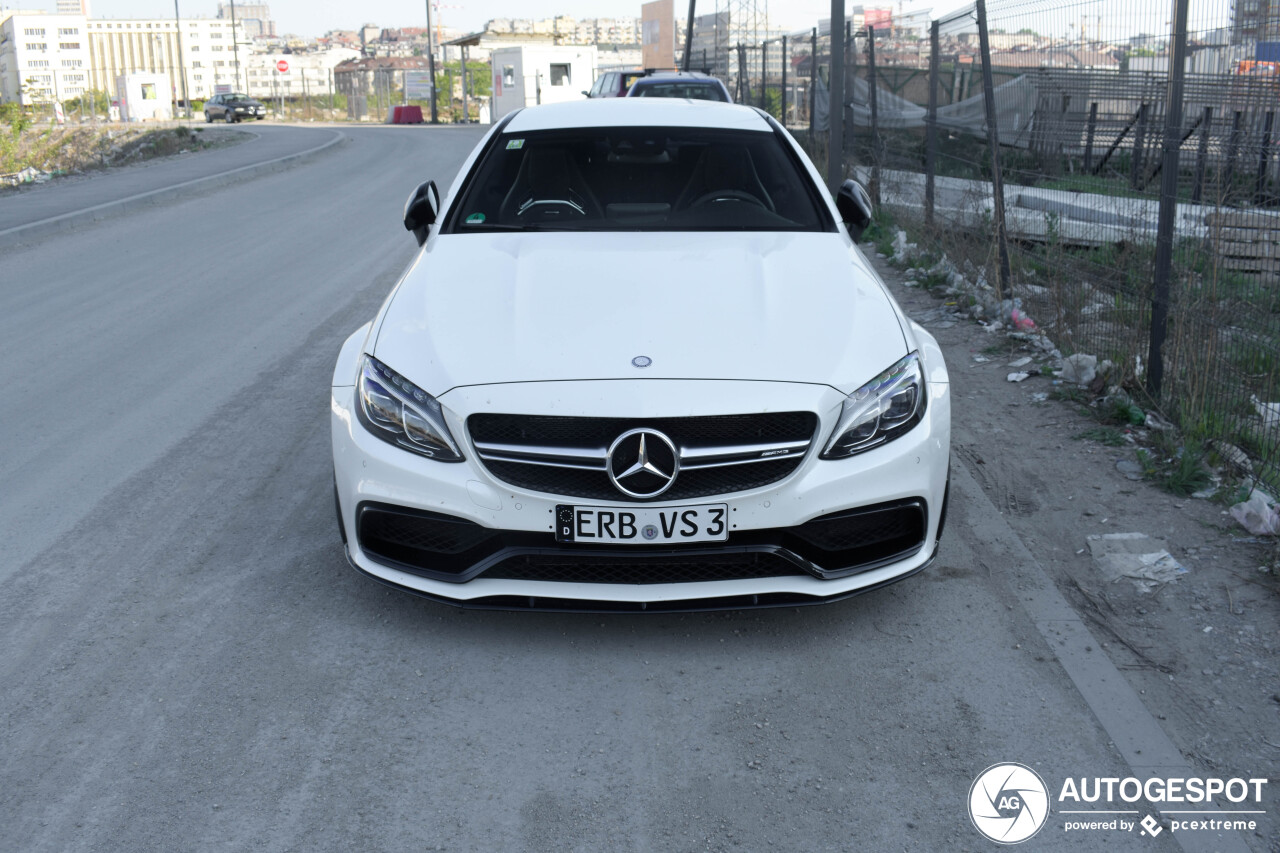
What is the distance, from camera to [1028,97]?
768cm

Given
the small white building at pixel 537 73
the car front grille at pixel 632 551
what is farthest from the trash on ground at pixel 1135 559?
the small white building at pixel 537 73

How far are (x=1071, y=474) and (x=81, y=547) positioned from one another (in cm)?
388

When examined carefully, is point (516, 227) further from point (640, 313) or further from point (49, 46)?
point (49, 46)

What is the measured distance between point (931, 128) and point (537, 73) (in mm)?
43160

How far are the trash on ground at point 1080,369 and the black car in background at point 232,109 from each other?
2228 inches

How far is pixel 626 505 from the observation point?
313 cm

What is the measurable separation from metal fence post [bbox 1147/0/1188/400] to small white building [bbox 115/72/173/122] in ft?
187

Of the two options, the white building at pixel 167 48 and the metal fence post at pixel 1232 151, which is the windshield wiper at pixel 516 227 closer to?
the metal fence post at pixel 1232 151

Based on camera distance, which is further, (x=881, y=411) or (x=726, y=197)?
(x=726, y=197)

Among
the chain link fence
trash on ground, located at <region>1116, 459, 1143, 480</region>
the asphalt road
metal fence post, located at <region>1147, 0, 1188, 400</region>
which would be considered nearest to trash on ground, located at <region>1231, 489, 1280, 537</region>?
the chain link fence

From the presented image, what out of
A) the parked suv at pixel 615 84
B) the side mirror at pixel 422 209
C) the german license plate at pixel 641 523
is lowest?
the german license plate at pixel 641 523

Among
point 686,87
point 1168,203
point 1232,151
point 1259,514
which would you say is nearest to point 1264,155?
point 1232,151

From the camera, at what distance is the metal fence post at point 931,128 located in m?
Answer: 9.88

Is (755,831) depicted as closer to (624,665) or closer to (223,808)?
(624,665)
